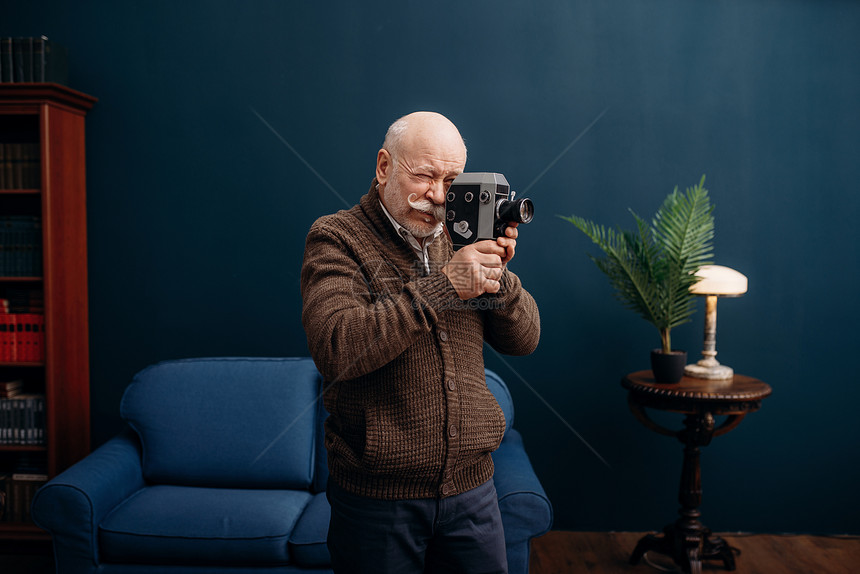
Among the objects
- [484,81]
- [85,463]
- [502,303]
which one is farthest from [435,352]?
[484,81]

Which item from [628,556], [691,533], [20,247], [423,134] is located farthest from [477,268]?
[20,247]

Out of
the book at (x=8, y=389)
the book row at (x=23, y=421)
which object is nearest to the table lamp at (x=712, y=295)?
the book row at (x=23, y=421)

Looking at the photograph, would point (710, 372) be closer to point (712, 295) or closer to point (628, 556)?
point (712, 295)

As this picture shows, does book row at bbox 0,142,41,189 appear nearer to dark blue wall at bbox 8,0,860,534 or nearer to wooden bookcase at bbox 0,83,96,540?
wooden bookcase at bbox 0,83,96,540

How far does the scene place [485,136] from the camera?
246cm

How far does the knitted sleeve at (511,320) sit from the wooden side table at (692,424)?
1.08m

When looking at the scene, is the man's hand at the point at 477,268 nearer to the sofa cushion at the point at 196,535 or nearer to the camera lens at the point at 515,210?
the camera lens at the point at 515,210

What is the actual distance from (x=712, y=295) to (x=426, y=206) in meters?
1.49

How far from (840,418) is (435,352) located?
7.26ft

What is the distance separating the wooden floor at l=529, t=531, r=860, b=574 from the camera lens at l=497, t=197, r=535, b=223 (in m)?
1.62

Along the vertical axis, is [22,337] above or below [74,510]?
above

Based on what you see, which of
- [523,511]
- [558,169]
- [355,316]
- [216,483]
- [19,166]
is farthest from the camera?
[558,169]

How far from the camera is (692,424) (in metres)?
2.15

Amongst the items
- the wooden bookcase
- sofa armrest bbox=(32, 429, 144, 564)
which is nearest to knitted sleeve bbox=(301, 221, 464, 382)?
sofa armrest bbox=(32, 429, 144, 564)
